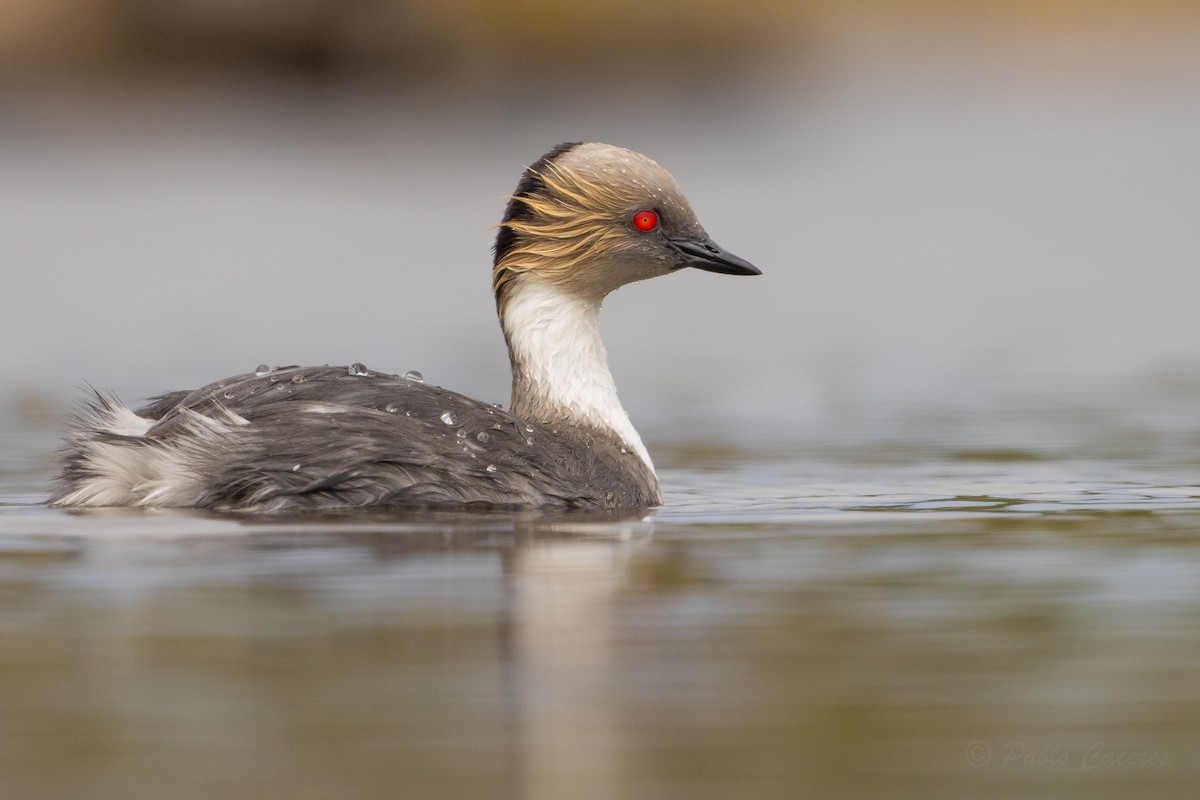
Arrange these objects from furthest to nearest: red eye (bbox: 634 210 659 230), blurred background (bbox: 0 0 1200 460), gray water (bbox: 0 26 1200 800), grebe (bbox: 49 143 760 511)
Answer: blurred background (bbox: 0 0 1200 460) → red eye (bbox: 634 210 659 230) → grebe (bbox: 49 143 760 511) → gray water (bbox: 0 26 1200 800)

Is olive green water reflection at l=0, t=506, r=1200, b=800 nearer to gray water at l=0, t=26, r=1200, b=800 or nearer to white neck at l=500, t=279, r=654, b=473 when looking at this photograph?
gray water at l=0, t=26, r=1200, b=800

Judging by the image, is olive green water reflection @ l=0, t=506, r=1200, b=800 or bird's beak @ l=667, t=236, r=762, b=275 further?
bird's beak @ l=667, t=236, r=762, b=275

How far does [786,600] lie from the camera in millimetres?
6465

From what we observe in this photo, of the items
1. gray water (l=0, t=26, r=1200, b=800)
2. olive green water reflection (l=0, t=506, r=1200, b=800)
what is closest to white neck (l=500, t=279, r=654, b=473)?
gray water (l=0, t=26, r=1200, b=800)

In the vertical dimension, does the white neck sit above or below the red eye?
below

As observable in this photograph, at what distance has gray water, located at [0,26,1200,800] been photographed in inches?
191

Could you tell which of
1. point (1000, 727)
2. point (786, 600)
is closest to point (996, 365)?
point (786, 600)

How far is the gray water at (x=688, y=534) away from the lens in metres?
4.85

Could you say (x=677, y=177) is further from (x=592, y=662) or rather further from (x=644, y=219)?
(x=592, y=662)

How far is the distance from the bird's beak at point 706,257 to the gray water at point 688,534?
88 centimetres

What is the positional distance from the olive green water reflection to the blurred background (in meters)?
3.78

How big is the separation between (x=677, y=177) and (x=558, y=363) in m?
14.1

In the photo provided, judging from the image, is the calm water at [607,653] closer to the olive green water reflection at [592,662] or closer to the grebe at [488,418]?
the olive green water reflection at [592,662]

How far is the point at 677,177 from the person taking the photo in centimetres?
2317
